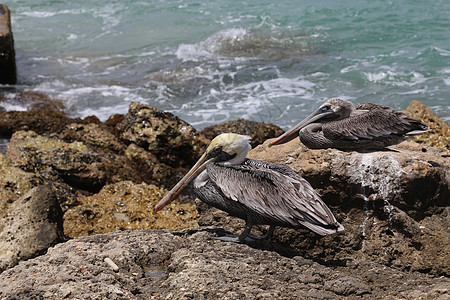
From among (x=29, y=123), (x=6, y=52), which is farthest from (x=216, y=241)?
(x=6, y=52)

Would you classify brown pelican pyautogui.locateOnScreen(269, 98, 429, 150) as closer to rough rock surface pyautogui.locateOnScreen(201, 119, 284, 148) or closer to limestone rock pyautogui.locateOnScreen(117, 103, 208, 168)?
limestone rock pyautogui.locateOnScreen(117, 103, 208, 168)

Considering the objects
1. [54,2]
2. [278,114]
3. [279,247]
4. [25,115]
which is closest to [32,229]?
[279,247]

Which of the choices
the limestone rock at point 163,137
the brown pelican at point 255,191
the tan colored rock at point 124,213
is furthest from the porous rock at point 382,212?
the limestone rock at point 163,137

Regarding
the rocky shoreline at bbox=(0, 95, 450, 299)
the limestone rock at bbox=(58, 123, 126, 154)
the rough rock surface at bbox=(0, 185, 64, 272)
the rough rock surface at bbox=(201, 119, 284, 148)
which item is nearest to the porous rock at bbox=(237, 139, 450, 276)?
the rocky shoreline at bbox=(0, 95, 450, 299)

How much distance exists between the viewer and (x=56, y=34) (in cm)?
1906

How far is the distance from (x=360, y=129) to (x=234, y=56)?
11214 mm

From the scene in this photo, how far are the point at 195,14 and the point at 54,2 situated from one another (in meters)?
7.46

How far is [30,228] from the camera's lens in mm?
5258

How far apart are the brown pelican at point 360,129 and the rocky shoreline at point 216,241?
8.4 inches

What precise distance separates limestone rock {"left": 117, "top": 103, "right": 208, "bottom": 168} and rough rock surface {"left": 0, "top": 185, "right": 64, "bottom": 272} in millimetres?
3010

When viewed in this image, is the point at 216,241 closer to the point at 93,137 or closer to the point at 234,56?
the point at 93,137

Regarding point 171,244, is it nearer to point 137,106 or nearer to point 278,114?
point 137,106

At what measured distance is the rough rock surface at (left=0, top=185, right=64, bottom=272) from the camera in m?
5.16

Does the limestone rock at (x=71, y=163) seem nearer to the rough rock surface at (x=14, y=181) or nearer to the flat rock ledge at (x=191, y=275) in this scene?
the rough rock surface at (x=14, y=181)
